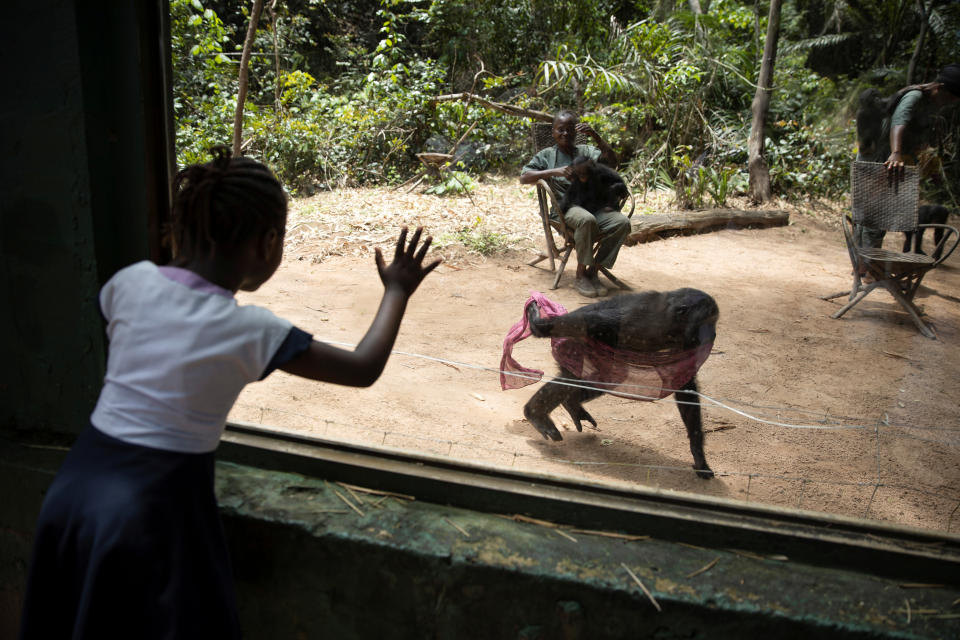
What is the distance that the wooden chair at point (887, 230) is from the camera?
1.80 m

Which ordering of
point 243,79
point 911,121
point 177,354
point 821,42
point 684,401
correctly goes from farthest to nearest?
point 243,79
point 684,401
point 821,42
point 911,121
point 177,354

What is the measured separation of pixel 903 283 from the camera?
181 cm

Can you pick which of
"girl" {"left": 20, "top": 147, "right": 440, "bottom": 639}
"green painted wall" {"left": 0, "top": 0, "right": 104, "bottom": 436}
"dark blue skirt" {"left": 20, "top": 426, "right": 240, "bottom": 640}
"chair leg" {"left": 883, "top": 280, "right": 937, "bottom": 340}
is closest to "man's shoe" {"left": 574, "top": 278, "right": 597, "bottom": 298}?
"chair leg" {"left": 883, "top": 280, "right": 937, "bottom": 340}

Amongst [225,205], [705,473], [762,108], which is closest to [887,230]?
[762,108]

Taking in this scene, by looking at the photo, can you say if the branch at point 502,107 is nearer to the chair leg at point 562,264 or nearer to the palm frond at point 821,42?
the chair leg at point 562,264

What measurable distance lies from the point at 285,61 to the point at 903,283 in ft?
7.42

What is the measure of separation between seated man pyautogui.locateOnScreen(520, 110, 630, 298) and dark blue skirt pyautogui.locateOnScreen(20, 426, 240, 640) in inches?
55.8

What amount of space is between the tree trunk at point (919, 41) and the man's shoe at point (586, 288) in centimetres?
107

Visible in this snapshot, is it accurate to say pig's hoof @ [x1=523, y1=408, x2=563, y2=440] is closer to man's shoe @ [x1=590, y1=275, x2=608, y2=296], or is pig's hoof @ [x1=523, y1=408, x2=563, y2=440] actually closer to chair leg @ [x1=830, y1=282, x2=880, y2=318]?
man's shoe @ [x1=590, y1=275, x2=608, y2=296]

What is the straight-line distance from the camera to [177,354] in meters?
1.01

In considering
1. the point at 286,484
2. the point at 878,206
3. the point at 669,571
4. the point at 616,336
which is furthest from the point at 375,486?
the point at 878,206

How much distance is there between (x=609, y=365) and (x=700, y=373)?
295mm

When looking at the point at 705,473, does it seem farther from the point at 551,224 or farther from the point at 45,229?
the point at 45,229

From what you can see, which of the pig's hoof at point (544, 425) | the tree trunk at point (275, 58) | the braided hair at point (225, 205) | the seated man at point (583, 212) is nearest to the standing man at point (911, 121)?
the seated man at point (583, 212)
